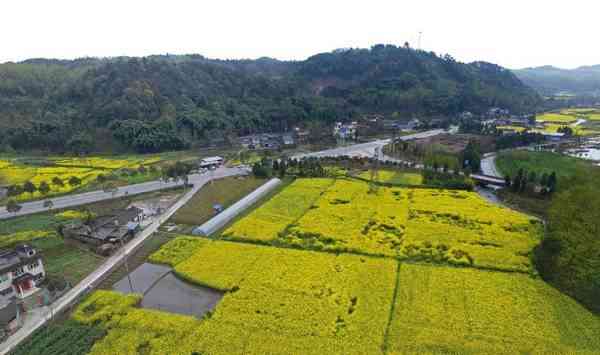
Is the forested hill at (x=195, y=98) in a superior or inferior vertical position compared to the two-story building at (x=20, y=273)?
superior

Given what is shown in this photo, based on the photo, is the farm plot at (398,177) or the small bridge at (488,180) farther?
the farm plot at (398,177)

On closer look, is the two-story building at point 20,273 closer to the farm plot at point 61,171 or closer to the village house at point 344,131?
the farm plot at point 61,171

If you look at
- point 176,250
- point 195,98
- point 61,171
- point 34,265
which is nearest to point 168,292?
point 176,250

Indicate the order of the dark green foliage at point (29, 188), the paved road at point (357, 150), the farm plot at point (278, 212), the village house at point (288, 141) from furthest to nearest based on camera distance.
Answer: the village house at point (288, 141) < the paved road at point (357, 150) < the dark green foliage at point (29, 188) < the farm plot at point (278, 212)

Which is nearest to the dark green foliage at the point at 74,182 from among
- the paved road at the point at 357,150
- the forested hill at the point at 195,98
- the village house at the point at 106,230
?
the village house at the point at 106,230

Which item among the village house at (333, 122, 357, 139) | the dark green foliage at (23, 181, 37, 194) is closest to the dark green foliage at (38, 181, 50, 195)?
the dark green foliage at (23, 181, 37, 194)

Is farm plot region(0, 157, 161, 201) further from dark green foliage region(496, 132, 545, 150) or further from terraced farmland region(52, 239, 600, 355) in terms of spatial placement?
dark green foliage region(496, 132, 545, 150)

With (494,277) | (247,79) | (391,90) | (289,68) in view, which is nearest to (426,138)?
(391,90)

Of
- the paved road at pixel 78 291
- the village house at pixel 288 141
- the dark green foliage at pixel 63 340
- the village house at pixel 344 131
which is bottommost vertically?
the dark green foliage at pixel 63 340
